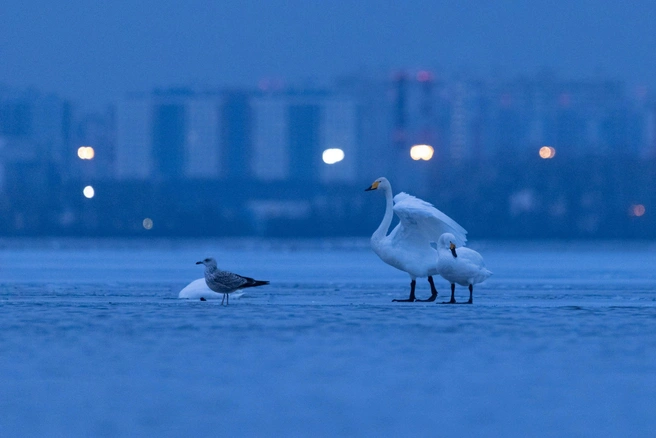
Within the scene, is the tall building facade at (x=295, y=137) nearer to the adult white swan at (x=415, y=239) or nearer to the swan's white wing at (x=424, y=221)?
the adult white swan at (x=415, y=239)

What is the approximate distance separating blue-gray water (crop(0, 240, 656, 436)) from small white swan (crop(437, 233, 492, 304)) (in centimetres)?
43

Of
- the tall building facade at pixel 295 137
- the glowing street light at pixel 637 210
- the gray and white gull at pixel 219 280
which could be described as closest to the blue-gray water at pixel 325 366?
the gray and white gull at pixel 219 280

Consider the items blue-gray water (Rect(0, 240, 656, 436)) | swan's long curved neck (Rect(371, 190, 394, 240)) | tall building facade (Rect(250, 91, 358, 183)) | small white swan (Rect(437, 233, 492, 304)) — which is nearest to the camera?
blue-gray water (Rect(0, 240, 656, 436))

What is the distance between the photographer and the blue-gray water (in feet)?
36.2

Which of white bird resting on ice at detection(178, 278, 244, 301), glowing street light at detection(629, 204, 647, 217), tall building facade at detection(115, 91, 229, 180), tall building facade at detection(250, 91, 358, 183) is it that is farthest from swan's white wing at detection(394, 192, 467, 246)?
tall building facade at detection(250, 91, 358, 183)

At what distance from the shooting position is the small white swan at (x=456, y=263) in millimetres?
20406

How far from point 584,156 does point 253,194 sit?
Result: 40.7 meters

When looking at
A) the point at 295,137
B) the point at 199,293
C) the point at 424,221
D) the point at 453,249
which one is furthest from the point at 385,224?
the point at 295,137

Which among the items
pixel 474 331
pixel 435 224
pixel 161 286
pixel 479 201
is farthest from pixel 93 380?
pixel 479 201

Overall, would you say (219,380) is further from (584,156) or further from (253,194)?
(253,194)

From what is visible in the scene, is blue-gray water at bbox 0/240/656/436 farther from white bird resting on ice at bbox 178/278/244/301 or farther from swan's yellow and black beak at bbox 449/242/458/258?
swan's yellow and black beak at bbox 449/242/458/258

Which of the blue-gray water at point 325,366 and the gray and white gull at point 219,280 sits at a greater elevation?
the gray and white gull at point 219,280

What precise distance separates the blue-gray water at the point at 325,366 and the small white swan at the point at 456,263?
43 cm

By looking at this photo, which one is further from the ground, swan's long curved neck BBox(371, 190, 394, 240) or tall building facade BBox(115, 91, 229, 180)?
tall building facade BBox(115, 91, 229, 180)
